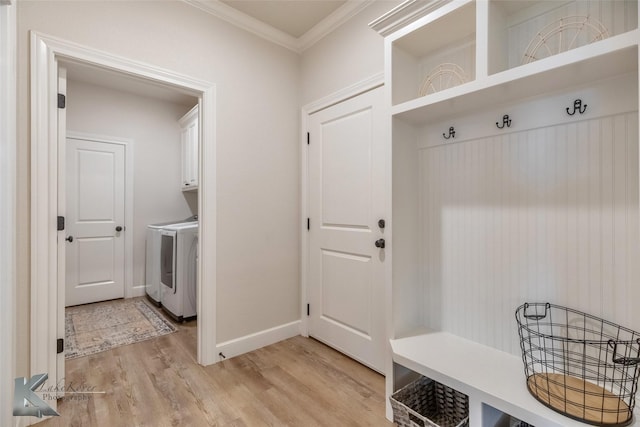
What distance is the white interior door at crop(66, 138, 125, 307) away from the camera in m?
3.53

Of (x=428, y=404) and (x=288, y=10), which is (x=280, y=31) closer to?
(x=288, y=10)

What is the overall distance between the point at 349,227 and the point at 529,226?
1.17 m

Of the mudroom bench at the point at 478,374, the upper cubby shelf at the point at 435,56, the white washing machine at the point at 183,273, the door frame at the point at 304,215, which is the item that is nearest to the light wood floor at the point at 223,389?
the door frame at the point at 304,215

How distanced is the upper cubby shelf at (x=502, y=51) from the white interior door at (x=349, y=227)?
0.40 m

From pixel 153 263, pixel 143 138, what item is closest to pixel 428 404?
pixel 153 263

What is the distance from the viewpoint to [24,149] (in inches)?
62.4

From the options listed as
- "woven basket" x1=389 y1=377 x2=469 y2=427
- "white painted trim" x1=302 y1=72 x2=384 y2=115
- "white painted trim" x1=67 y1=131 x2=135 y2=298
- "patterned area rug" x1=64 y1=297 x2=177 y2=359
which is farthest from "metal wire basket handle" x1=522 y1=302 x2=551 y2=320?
"white painted trim" x1=67 y1=131 x2=135 y2=298

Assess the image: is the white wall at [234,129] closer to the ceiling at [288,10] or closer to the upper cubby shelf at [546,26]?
the ceiling at [288,10]

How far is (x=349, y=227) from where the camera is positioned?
2303mm

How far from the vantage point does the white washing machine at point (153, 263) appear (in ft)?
11.5

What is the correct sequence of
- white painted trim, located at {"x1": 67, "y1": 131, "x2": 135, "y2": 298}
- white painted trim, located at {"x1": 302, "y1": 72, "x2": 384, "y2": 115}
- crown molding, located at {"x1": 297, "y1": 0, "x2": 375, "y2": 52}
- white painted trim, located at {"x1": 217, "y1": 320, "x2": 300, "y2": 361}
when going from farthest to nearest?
white painted trim, located at {"x1": 67, "y1": 131, "x2": 135, "y2": 298}, white painted trim, located at {"x1": 217, "y1": 320, "x2": 300, "y2": 361}, crown molding, located at {"x1": 297, "y1": 0, "x2": 375, "y2": 52}, white painted trim, located at {"x1": 302, "y1": 72, "x2": 384, "y2": 115}

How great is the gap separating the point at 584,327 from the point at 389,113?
1.26 m

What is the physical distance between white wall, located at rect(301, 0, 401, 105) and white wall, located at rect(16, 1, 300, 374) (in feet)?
0.62

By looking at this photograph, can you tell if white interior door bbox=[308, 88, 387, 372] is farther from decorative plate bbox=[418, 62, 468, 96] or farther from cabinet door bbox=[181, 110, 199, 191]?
cabinet door bbox=[181, 110, 199, 191]
